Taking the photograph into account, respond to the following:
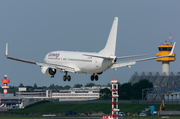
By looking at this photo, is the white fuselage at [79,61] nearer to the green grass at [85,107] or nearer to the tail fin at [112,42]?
the tail fin at [112,42]

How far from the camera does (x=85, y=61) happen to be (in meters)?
83.0

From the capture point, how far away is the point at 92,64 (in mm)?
80812

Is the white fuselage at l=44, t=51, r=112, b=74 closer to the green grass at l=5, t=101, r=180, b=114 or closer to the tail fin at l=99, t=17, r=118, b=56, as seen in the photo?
the tail fin at l=99, t=17, r=118, b=56

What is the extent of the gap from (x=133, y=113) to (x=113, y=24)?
78.2 meters

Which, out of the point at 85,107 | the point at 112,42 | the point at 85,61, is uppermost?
the point at 112,42

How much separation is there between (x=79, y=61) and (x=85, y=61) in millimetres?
2221

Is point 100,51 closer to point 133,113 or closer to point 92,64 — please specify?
point 92,64

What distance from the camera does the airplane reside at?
7825 centimetres

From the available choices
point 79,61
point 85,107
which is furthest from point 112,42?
point 85,107

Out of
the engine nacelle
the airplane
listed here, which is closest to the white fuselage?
the airplane

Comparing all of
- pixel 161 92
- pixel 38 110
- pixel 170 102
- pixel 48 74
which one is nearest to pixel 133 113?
pixel 170 102

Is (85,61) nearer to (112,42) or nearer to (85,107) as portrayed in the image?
(112,42)

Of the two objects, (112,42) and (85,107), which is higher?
(112,42)

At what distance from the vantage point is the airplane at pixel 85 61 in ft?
257
